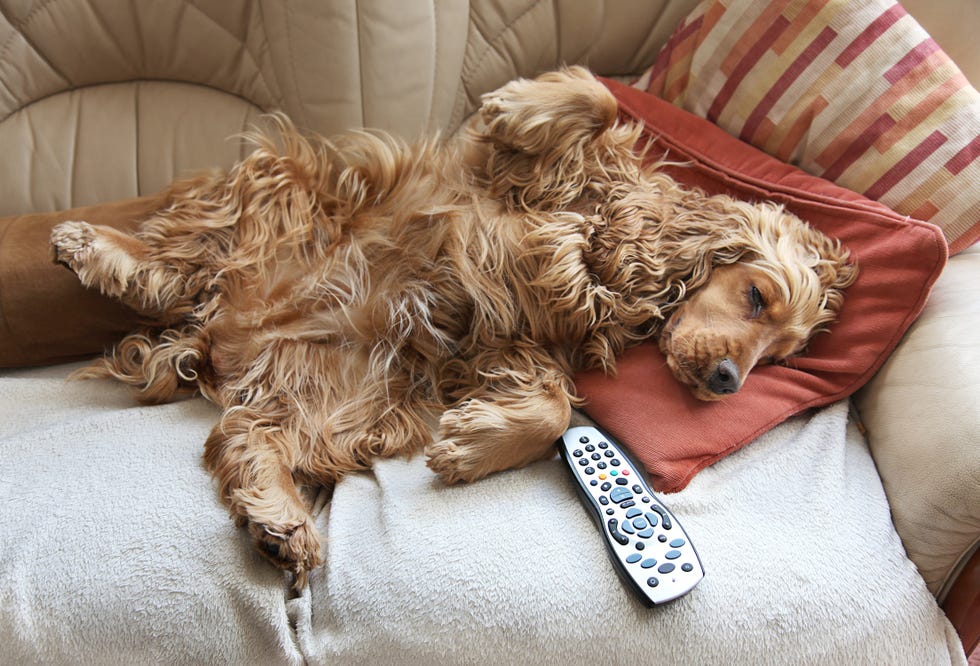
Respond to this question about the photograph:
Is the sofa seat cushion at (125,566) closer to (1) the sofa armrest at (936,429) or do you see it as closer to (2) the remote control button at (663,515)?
(2) the remote control button at (663,515)

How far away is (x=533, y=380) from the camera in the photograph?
153cm

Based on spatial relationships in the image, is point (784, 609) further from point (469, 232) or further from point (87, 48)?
point (87, 48)

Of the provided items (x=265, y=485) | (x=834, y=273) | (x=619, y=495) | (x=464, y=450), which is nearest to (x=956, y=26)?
(x=834, y=273)

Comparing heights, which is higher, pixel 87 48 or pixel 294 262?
pixel 87 48

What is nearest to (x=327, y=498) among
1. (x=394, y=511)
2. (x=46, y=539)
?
(x=394, y=511)

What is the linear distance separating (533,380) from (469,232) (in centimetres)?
38

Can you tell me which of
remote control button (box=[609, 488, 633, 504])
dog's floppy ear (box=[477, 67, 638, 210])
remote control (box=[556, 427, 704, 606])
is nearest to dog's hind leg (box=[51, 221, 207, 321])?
dog's floppy ear (box=[477, 67, 638, 210])

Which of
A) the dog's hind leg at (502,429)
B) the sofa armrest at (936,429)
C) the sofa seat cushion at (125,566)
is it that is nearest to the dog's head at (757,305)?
the sofa armrest at (936,429)

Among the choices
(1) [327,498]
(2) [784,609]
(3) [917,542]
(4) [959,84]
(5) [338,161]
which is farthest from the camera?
(5) [338,161]

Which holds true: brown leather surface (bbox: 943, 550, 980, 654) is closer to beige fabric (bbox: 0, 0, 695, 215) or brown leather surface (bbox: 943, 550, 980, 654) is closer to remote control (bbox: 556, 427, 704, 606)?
remote control (bbox: 556, 427, 704, 606)

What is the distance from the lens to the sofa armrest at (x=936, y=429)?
126cm

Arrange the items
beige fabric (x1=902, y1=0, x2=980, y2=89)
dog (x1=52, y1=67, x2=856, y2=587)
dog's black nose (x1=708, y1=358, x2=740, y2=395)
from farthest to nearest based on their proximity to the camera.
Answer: beige fabric (x1=902, y1=0, x2=980, y2=89)
dog (x1=52, y1=67, x2=856, y2=587)
dog's black nose (x1=708, y1=358, x2=740, y2=395)

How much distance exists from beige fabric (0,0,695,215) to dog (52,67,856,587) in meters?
0.24

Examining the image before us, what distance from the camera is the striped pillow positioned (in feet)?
5.18
